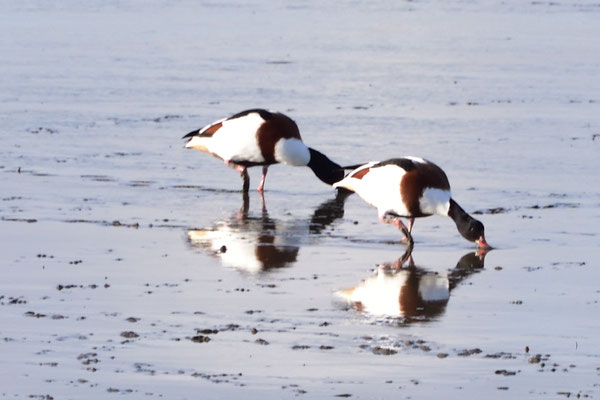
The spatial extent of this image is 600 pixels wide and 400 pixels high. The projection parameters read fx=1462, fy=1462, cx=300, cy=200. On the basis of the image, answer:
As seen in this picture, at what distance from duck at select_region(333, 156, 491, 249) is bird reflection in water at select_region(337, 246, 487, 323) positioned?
284mm

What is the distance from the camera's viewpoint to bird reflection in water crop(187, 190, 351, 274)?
1102 cm

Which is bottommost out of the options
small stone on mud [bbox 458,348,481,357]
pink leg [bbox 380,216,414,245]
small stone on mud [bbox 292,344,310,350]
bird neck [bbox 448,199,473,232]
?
small stone on mud [bbox 292,344,310,350]

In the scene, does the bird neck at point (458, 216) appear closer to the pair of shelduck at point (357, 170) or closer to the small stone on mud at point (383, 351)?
the pair of shelduck at point (357, 170)

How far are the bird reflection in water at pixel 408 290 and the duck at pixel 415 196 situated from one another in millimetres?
284

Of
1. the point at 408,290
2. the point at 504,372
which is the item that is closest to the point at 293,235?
the point at 408,290

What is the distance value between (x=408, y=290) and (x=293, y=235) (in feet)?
7.44

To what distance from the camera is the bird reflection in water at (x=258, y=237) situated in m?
11.0

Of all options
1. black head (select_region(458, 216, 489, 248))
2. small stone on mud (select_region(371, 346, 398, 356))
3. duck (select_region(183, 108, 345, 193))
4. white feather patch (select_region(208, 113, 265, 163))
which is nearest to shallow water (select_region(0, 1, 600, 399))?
small stone on mud (select_region(371, 346, 398, 356))

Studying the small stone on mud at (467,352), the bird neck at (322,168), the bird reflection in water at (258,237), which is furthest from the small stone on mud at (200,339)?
the bird neck at (322,168)

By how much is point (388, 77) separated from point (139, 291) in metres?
14.2

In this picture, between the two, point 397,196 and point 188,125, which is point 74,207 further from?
point 188,125

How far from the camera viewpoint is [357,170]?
12.6 metres

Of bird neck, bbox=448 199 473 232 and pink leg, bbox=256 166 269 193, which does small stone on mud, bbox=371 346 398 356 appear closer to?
bird neck, bbox=448 199 473 232

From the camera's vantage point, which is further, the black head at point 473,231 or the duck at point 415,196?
the duck at point 415,196
